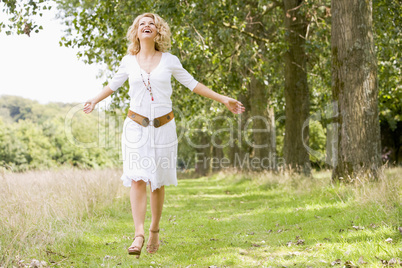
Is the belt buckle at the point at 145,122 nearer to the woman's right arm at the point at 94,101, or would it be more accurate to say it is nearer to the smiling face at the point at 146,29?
the woman's right arm at the point at 94,101

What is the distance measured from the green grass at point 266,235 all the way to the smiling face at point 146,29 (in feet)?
8.45

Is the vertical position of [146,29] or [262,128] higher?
[146,29]

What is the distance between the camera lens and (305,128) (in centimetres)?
1353

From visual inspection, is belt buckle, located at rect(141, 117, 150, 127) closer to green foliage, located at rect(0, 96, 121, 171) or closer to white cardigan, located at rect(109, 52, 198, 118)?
white cardigan, located at rect(109, 52, 198, 118)

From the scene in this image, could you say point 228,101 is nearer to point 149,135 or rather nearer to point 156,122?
point 156,122

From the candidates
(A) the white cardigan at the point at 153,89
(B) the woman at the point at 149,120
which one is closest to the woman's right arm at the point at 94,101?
A: (B) the woman at the point at 149,120

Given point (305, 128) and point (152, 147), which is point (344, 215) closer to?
point (152, 147)

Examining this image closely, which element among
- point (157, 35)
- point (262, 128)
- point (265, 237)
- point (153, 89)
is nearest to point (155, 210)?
point (153, 89)

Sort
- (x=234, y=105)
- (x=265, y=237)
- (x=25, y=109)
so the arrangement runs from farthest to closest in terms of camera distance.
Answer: (x=25, y=109)
(x=265, y=237)
(x=234, y=105)

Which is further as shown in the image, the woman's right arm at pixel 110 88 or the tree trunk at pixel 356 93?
the tree trunk at pixel 356 93

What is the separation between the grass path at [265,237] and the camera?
14.9 ft

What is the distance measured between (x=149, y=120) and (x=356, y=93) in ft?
15.7

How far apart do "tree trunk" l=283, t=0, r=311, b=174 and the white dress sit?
8.84m

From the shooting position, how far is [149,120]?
4977 mm
